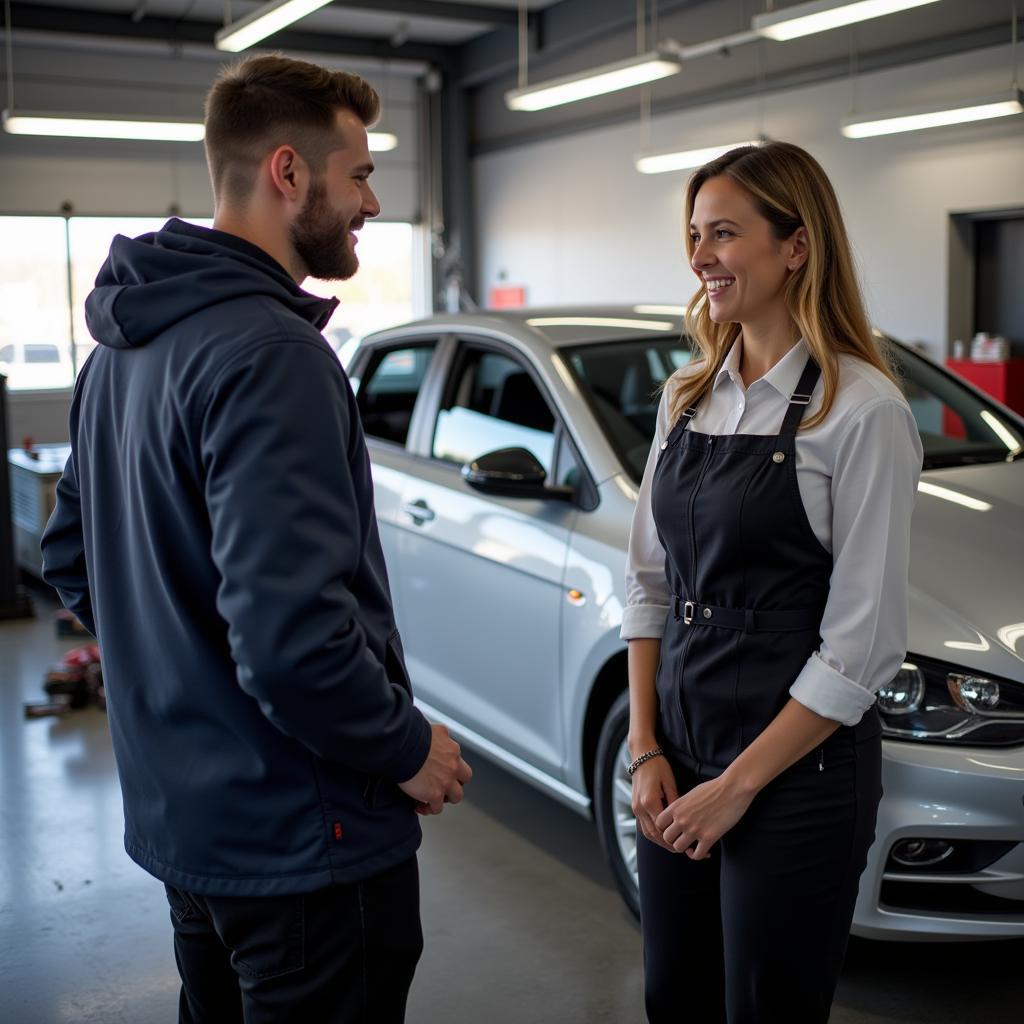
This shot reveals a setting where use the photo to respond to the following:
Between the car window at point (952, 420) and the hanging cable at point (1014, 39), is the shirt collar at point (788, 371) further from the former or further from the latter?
the hanging cable at point (1014, 39)

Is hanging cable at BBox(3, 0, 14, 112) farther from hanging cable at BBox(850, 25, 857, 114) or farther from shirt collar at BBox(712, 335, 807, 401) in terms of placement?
shirt collar at BBox(712, 335, 807, 401)

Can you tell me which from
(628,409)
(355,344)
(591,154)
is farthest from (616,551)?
(591,154)

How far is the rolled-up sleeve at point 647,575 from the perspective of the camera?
6.19 ft

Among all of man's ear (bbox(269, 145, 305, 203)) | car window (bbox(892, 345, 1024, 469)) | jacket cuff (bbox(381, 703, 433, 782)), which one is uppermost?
man's ear (bbox(269, 145, 305, 203))

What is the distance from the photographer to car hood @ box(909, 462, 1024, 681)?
89.2 inches

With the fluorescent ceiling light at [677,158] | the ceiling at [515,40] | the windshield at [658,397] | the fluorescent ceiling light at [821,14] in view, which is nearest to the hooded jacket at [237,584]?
the windshield at [658,397]

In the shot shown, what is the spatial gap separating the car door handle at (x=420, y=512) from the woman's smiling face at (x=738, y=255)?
1.84 meters

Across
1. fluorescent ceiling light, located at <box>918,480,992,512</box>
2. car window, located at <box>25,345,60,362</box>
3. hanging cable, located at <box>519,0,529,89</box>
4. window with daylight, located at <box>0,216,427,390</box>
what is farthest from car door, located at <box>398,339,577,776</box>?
car window, located at <box>25,345,60,362</box>

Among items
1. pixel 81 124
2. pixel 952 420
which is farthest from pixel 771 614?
pixel 81 124

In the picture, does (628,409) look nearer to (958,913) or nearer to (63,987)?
(958,913)

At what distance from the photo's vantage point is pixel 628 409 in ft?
10.5

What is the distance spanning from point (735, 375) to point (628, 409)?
1439 millimetres

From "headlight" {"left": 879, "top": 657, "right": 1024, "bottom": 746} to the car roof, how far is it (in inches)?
56.7

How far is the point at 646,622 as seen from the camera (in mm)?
1890
